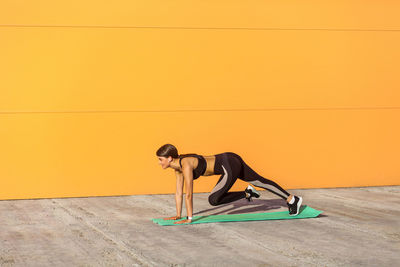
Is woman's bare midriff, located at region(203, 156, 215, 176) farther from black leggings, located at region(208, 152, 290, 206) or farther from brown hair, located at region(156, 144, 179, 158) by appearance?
brown hair, located at region(156, 144, 179, 158)

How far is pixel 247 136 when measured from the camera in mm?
11094

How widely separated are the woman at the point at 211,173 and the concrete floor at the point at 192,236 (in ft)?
1.26

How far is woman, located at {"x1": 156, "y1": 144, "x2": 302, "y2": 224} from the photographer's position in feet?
25.1

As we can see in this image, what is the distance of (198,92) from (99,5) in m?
2.11

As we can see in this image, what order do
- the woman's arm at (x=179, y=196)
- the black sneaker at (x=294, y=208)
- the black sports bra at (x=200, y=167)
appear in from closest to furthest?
the black sports bra at (x=200, y=167) → the woman's arm at (x=179, y=196) → the black sneaker at (x=294, y=208)

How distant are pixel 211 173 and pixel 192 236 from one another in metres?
1.24

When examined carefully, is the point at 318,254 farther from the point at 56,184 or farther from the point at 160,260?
the point at 56,184

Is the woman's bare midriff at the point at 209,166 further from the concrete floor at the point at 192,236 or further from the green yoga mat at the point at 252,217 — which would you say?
the concrete floor at the point at 192,236

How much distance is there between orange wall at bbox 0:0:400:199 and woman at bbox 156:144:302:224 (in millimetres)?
2801

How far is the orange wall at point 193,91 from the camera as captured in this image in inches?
406

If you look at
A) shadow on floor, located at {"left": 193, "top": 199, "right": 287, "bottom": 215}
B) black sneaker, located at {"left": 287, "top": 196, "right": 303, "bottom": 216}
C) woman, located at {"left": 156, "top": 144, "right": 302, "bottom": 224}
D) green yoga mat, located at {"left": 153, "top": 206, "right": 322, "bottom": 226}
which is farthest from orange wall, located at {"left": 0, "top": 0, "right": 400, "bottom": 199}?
black sneaker, located at {"left": 287, "top": 196, "right": 303, "bottom": 216}

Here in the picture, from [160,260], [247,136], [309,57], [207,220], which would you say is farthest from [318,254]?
[309,57]

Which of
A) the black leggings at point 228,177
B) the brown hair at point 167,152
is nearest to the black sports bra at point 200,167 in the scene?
the brown hair at point 167,152

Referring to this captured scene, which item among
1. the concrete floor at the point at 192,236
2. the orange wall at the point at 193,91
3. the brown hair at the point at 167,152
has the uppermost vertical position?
the orange wall at the point at 193,91
